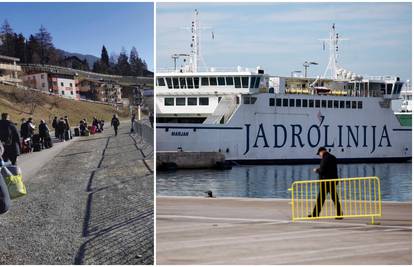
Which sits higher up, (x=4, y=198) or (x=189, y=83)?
(x=189, y=83)

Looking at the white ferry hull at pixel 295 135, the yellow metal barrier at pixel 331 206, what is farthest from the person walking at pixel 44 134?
the white ferry hull at pixel 295 135

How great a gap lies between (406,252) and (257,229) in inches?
44.9

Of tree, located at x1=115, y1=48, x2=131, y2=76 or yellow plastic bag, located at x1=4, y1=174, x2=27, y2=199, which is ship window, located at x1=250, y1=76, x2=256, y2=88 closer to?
tree, located at x1=115, y1=48, x2=131, y2=76

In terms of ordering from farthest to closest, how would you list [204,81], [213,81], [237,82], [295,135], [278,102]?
1. [204,81]
2. [213,81]
3. [278,102]
4. [295,135]
5. [237,82]

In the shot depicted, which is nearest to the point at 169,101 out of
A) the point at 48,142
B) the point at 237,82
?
the point at 237,82

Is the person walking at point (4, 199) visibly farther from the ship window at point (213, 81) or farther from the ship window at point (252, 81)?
the ship window at point (213, 81)

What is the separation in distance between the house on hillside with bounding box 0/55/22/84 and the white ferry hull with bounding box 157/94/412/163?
16.6 meters

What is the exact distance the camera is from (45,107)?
4.32 meters

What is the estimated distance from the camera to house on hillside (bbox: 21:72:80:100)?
4.29 metres

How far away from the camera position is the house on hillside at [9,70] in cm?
420

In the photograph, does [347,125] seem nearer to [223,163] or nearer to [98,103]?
[223,163]

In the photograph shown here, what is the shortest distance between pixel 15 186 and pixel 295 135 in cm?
1978

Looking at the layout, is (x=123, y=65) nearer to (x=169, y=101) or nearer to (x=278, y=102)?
(x=278, y=102)

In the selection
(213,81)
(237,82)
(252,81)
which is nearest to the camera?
(252,81)
